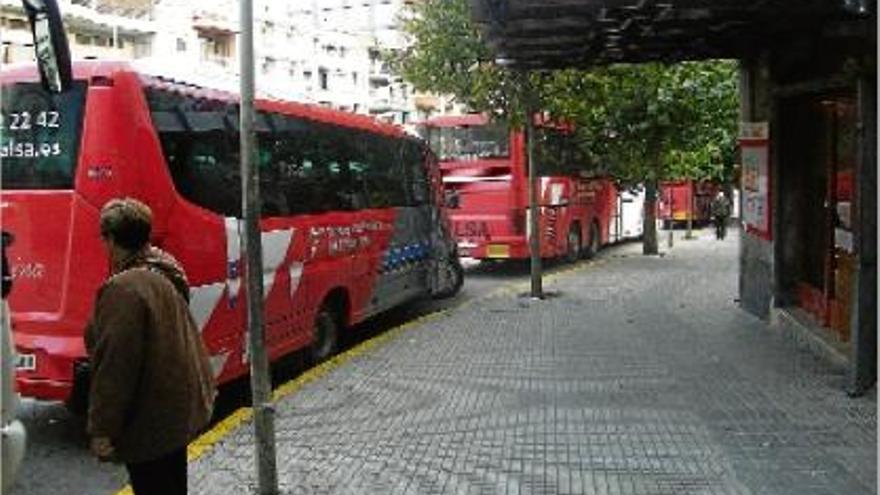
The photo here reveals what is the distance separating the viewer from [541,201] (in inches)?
733

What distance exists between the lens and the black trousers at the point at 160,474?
4.39 m

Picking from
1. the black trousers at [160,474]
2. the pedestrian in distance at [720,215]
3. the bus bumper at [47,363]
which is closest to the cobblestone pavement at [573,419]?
the bus bumper at [47,363]

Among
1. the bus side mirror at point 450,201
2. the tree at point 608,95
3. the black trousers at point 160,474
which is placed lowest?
the black trousers at point 160,474

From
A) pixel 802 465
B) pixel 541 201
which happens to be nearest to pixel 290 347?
pixel 802 465

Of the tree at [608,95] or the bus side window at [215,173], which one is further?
the tree at [608,95]

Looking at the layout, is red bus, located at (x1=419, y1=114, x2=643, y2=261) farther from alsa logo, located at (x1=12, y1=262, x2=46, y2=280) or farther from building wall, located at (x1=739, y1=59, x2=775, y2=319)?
alsa logo, located at (x1=12, y1=262, x2=46, y2=280)

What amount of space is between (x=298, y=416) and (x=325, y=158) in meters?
3.36

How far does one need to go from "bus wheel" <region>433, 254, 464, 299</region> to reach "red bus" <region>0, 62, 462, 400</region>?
389cm

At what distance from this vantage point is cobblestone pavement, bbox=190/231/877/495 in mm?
5926

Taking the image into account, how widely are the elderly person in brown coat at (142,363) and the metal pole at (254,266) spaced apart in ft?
3.21

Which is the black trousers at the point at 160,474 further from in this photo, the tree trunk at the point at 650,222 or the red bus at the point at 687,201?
the red bus at the point at 687,201

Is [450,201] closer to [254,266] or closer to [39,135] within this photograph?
[39,135]

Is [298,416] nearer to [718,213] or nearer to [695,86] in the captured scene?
[695,86]

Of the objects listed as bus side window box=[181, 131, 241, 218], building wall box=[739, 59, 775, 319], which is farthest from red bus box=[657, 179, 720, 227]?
bus side window box=[181, 131, 241, 218]
